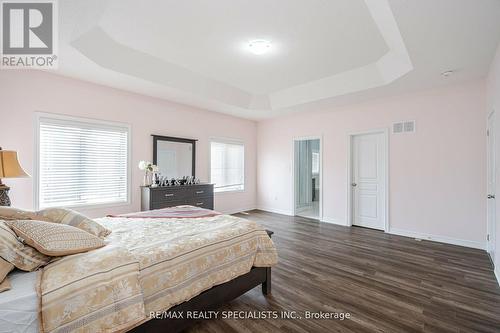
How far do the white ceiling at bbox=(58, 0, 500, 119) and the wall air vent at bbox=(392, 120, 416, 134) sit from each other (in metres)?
0.64

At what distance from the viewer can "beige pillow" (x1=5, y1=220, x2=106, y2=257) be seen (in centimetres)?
142

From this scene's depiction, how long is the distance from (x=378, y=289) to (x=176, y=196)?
3609mm

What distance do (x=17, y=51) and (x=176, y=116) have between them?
102 inches

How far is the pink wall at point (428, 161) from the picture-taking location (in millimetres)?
3814

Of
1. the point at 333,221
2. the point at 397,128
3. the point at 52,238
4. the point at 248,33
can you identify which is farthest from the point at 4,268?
the point at 397,128

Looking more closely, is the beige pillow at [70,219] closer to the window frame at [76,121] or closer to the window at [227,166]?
the window frame at [76,121]

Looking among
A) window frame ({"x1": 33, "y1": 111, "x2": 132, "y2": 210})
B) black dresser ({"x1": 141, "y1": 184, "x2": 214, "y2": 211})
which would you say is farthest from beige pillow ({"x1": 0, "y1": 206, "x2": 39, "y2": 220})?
black dresser ({"x1": 141, "y1": 184, "x2": 214, "y2": 211})

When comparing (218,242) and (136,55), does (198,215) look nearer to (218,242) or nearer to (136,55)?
(218,242)

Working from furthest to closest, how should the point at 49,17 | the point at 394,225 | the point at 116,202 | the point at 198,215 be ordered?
the point at 394,225
the point at 116,202
the point at 198,215
the point at 49,17

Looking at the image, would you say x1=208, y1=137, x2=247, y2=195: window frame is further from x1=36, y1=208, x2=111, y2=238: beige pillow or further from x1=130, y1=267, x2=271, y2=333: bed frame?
x1=36, y1=208, x2=111, y2=238: beige pillow

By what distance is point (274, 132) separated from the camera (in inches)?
264

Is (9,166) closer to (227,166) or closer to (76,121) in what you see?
(76,121)

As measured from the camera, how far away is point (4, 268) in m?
1.27

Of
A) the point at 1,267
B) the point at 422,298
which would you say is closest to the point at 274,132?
the point at 422,298
